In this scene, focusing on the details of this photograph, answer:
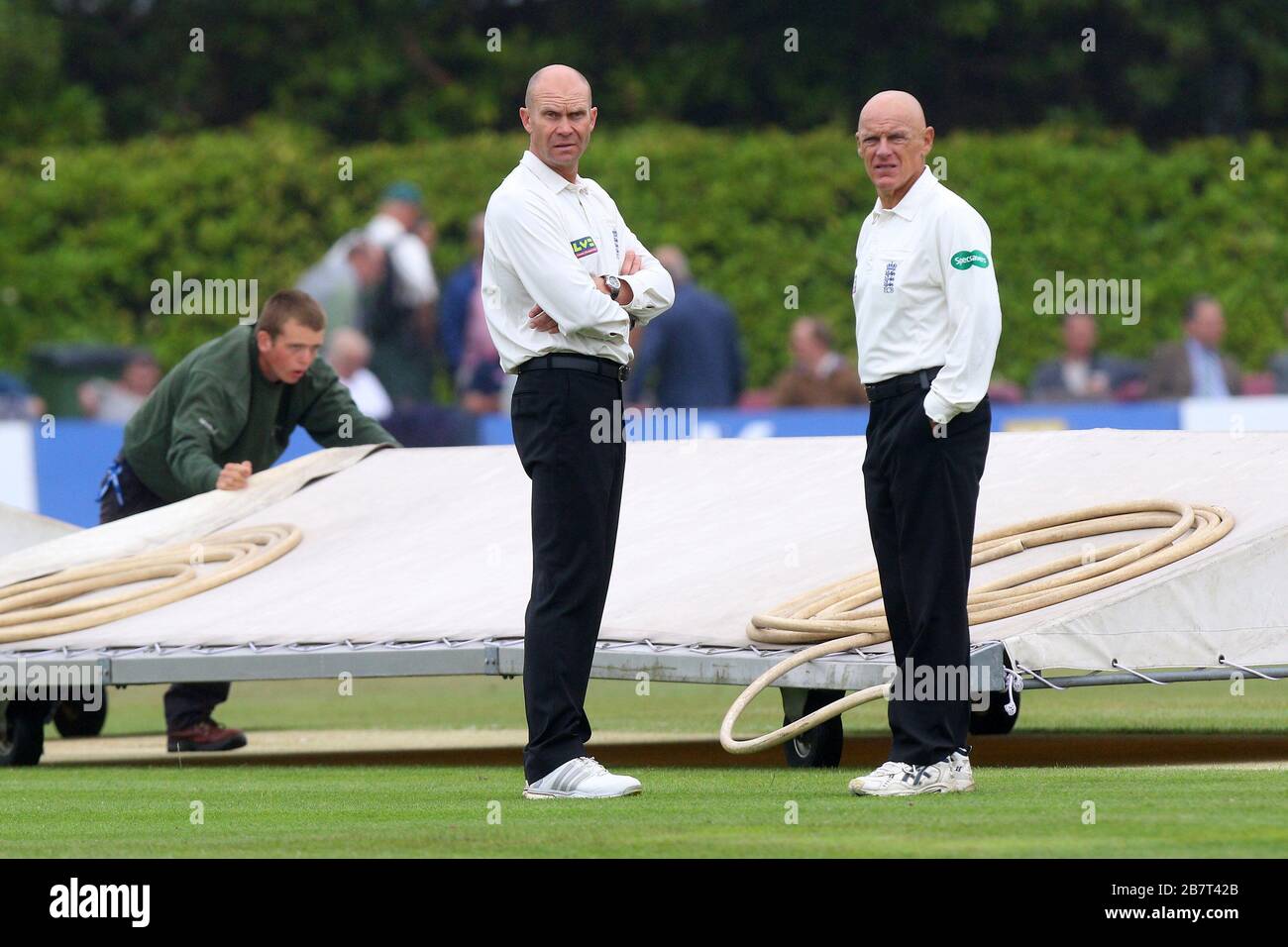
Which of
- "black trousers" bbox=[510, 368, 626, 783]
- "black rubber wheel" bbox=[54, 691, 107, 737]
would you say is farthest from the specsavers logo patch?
"black rubber wheel" bbox=[54, 691, 107, 737]

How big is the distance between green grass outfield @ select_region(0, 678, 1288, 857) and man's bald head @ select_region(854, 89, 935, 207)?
1855 mm

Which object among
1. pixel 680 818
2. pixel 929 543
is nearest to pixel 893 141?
pixel 929 543

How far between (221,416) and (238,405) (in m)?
0.09

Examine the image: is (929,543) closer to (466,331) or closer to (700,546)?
(700,546)

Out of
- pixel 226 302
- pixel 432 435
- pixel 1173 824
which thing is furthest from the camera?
pixel 226 302

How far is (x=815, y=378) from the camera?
19.6m

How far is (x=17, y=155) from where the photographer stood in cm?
2705

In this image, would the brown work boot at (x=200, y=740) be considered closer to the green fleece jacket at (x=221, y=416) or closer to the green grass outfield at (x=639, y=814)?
the green grass outfield at (x=639, y=814)

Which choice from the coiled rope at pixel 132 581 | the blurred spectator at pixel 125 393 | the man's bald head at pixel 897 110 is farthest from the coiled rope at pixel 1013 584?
the blurred spectator at pixel 125 393

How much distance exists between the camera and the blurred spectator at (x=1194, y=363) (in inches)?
751

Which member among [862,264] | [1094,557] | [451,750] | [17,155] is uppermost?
[17,155]

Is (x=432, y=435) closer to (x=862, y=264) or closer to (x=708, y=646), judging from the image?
(x=708, y=646)
